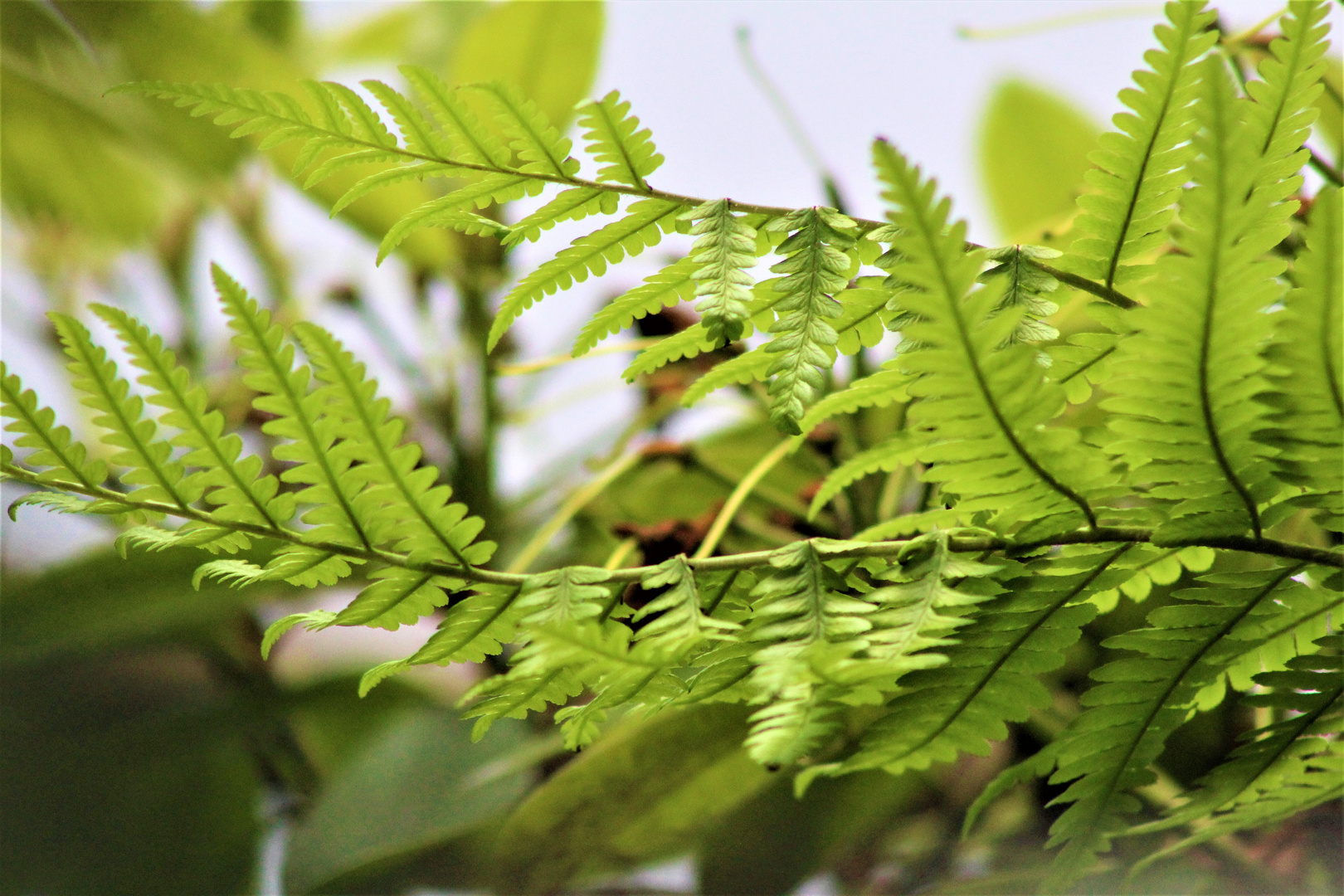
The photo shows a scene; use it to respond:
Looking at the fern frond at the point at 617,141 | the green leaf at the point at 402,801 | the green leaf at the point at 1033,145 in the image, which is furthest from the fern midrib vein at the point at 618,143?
the green leaf at the point at 1033,145

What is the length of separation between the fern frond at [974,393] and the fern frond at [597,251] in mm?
61

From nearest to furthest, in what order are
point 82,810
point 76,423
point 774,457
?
1. point 774,457
2. point 82,810
3. point 76,423

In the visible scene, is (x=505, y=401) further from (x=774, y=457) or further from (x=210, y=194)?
(x=774, y=457)

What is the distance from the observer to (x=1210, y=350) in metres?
0.19

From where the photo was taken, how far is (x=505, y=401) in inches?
31.2

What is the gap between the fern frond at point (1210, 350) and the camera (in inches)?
6.6

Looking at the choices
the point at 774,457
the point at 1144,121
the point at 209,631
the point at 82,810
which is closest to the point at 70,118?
the point at 209,631

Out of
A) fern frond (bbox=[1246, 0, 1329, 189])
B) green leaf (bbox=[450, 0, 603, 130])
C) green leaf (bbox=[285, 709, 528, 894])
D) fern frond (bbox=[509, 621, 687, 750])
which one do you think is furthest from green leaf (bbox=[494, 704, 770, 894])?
green leaf (bbox=[450, 0, 603, 130])

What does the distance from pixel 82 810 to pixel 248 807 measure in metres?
0.11

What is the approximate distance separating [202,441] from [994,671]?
0.19 meters

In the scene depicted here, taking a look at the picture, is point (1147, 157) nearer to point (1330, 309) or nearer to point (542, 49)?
point (1330, 309)

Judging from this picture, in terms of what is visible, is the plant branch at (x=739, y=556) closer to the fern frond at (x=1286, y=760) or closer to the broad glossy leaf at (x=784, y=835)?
the fern frond at (x=1286, y=760)

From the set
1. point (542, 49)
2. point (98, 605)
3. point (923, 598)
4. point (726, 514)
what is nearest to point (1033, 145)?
point (542, 49)

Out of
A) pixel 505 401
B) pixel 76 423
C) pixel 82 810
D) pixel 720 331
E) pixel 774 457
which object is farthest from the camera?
pixel 76 423
